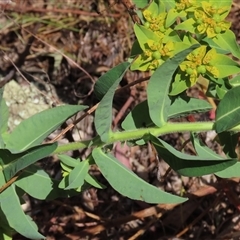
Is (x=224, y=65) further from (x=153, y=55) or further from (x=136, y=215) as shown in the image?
(x=136, y=215)

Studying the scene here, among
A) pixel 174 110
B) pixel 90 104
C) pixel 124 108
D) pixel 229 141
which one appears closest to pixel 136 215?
pixel 124 108

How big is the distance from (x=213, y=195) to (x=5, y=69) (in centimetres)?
108

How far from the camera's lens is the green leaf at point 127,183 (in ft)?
4.14

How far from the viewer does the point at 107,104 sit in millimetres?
1305

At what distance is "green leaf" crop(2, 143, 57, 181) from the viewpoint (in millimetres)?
1262

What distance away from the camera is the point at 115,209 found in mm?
2312

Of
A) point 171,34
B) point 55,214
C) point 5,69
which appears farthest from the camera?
point 5,69

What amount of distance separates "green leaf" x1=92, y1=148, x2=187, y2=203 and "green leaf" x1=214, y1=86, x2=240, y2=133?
24cm

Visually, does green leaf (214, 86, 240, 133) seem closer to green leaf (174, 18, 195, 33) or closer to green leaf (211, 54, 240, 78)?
green leaf (211, 54, 240, 78)

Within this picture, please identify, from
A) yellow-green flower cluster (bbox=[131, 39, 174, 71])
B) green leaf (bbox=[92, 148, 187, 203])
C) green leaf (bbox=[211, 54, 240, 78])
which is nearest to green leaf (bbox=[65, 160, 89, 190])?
green leaf (bbox=[92, 148, 187, 203])

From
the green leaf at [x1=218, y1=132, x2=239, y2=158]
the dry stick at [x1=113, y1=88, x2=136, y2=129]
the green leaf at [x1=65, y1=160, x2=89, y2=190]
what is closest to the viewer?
the green leaf at [x1=65, y1=160, x2=89, y2=190]

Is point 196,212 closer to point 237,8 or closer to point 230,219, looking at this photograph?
point 230,219

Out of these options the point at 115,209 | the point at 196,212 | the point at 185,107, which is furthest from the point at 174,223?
the point at 185,107

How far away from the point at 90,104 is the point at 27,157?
3.83 ft
